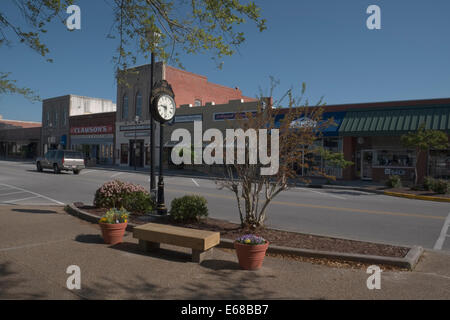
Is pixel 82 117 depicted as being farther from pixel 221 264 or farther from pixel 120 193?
pixel 221 264

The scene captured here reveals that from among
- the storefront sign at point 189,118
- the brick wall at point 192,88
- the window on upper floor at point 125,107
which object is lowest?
the storefront sign at point 189,118

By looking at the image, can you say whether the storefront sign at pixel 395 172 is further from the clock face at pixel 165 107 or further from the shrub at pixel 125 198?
the shrub at pixel 125 198

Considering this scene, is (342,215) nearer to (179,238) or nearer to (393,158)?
(179,238)

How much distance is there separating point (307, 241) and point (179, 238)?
266cm

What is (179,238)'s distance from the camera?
18.8 ft

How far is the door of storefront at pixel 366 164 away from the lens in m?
23.7

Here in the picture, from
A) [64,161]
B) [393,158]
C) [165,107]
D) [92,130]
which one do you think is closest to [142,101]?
[92,130]

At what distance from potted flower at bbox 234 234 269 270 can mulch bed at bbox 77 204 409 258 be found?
4.36ft

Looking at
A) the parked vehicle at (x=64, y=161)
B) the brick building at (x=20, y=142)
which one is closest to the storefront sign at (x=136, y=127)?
the parked vehicle at (x=64, y=161)

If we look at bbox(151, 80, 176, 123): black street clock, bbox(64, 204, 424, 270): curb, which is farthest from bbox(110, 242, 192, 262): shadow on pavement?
bbox(151, 80, 176, 123): black street clock

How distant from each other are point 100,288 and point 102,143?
42.4 metres

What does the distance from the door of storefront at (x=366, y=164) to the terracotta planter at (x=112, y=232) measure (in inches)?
827

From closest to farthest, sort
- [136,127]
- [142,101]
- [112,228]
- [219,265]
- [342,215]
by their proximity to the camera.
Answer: [219,265], [112,228], [342,215], [136,127], [142,101]

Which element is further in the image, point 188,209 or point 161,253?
point 188,209
